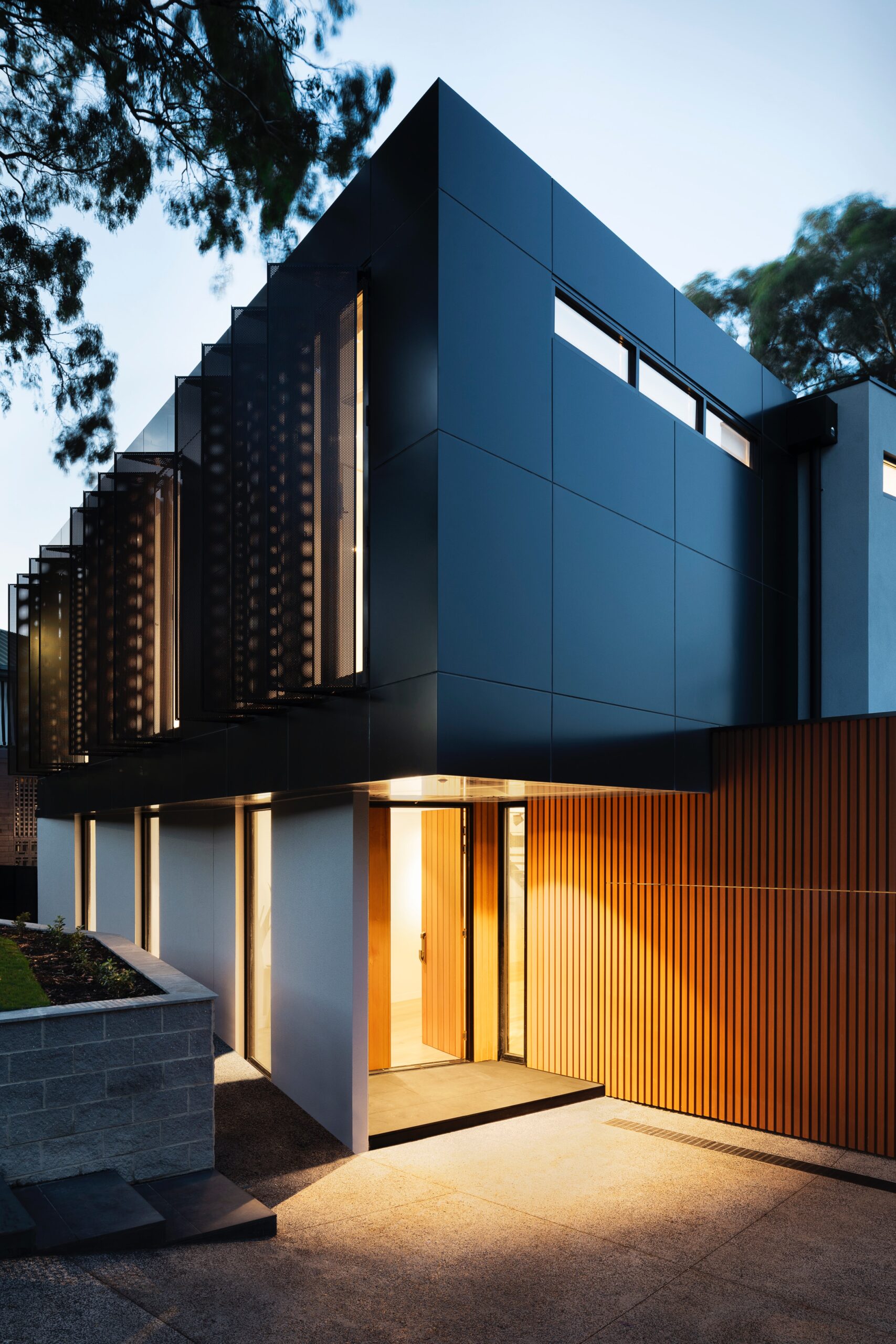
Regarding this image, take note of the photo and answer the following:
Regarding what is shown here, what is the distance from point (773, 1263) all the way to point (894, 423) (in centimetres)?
1030

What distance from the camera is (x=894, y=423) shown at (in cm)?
1262

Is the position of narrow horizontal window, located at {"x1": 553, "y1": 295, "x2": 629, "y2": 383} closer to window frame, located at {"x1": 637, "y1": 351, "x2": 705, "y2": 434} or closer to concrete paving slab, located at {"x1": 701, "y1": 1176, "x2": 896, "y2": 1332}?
window frame, located at {"x1": 637, "y1": 351, "x2": 705, "y2": 434}

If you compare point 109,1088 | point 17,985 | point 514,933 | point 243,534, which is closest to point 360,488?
point 243,534

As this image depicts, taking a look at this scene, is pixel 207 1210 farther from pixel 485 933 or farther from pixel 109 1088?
pixel 485 933

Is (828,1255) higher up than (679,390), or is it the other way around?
(679,390)

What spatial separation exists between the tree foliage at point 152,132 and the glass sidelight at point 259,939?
5313 millimetres

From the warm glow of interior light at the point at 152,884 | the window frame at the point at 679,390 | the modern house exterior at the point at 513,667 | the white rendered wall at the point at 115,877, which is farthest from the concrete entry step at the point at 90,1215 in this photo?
the white rendered wall at the point at 115,877

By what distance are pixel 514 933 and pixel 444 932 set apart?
801 mm

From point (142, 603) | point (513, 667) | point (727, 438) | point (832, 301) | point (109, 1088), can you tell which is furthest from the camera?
point (832, 301)

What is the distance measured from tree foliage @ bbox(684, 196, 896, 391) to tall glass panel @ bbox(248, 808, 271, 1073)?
21586mm

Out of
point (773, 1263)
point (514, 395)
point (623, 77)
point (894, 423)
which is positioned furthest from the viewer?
point (623, 77)

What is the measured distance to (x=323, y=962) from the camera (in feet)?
29.3

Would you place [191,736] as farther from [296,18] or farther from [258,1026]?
[296,18]

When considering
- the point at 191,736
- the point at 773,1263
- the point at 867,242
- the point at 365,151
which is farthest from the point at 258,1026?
the point at 867,242
